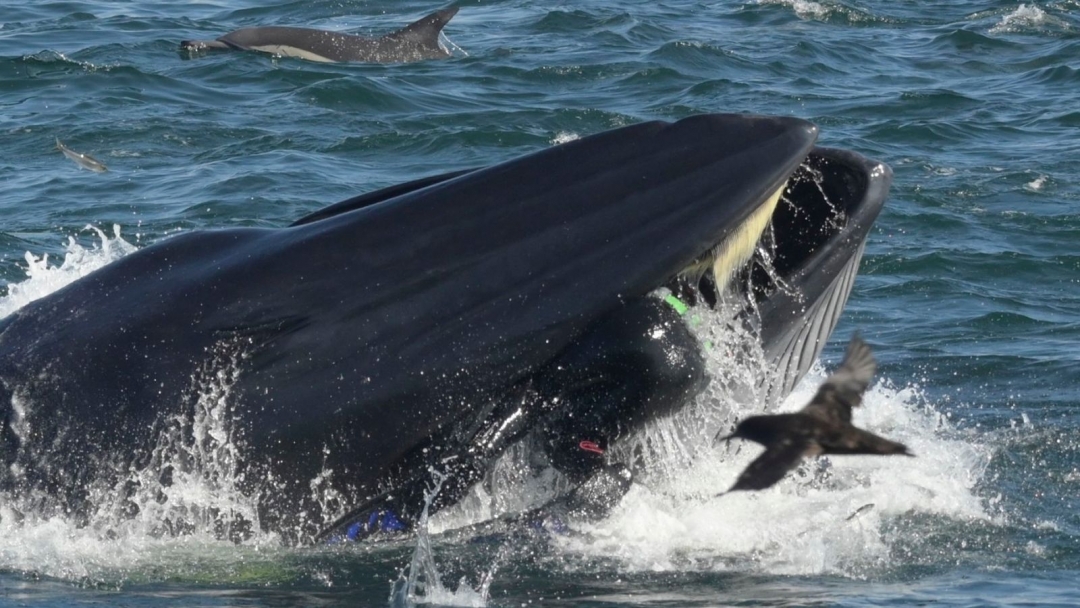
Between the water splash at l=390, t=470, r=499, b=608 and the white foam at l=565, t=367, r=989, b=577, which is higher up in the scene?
the water splash at l=390, t=470, r=499, b=608

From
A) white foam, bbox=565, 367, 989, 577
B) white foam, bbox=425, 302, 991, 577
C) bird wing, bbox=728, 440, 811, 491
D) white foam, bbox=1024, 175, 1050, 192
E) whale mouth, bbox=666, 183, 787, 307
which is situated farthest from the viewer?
white foam, bbox=1024, 175, 1050, 192

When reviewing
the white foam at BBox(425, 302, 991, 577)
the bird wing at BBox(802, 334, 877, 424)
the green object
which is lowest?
the white foam at BBox(425, 302, 991, 577)

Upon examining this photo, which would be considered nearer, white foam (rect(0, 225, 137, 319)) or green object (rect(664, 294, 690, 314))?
green object (rect(664, 294, 690, 314))

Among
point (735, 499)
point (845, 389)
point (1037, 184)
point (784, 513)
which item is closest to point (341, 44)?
point (1037, 184)

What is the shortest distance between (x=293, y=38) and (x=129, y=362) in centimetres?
1865

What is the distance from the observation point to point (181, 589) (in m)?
6.70

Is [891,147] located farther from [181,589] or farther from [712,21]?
[181,589]

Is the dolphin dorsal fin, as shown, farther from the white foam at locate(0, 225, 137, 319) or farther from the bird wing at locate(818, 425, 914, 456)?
the bird wing at locate(818, 425, 914, 456)

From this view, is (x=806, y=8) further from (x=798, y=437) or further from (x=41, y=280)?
(x=798, y=437)

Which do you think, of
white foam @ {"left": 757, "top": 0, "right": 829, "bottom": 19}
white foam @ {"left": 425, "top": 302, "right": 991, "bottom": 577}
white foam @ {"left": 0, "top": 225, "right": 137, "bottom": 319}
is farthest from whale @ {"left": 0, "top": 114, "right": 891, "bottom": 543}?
white foam @ {"left": 757, "top": 0, "right": 829, "bottom": 19}

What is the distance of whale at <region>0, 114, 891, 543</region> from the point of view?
6438 mm

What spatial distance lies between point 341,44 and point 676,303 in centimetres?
1893

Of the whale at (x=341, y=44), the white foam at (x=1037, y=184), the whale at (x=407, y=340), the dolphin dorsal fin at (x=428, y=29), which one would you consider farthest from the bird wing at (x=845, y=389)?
the dolphin dorsal fin at (x=428, y=29)

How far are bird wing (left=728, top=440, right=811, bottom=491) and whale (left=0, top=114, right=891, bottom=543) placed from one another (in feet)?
1.67
